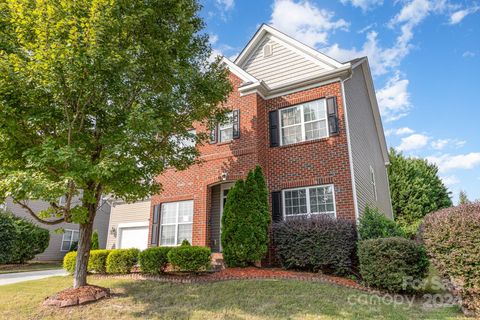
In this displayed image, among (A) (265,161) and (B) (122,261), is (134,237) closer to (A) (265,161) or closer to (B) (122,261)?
(B) (122,261)

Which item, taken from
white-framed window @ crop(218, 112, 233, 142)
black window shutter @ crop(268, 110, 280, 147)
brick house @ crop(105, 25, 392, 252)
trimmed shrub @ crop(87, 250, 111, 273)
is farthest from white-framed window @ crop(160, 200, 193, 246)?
black window shutter @ crop(268, 110, 280, 147)

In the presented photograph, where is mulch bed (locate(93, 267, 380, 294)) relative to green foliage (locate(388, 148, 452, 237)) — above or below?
below

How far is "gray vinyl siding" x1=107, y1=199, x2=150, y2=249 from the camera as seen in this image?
16.0m

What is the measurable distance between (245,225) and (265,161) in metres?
3.22

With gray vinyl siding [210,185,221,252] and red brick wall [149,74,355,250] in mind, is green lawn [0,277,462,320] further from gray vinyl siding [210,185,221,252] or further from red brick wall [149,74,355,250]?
gray vinyl siding [210,185,221,252]

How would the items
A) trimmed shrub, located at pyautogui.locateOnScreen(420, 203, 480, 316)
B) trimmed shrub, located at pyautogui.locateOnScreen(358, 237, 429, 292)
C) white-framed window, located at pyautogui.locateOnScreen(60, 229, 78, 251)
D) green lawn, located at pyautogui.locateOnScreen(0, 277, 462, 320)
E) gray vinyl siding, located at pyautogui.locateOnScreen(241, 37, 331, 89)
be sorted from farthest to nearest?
white-framed window, located at pyautogui.locateOnScreen(60, 229, 78, 251), gray vinyl siding, located at pyautogui.locateOnScreen(241, 37, 331, 89), trimmed shrub, located at pyautogui.locateOnScreen(358, 237, 429, 292), green lawn, located at pyautogui.locateOnScreen(0, 277, 462, 320), trimmed shrub, located at pyautogui.locateOnScreen(420, 203, 480, 316)

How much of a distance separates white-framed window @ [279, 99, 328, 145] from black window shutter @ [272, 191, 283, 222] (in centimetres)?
211

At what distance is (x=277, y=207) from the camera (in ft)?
35.4

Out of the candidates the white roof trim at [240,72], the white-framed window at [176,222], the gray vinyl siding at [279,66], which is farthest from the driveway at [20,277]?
the gray vinyl siding at [279,66]

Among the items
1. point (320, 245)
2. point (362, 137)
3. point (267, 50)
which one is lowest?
point (320, 245)

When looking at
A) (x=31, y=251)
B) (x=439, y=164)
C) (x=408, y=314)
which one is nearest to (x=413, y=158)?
(x=439, y=164)

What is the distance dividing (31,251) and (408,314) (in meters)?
19.8

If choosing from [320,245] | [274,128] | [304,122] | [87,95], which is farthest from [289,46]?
[87,95]

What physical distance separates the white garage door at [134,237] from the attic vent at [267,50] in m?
10.8
